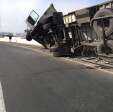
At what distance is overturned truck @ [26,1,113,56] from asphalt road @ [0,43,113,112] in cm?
202

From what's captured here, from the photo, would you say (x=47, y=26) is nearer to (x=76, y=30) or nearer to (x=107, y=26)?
(x=76, y=30)

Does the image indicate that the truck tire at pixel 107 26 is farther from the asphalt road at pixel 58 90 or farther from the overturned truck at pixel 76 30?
the asphalt road at pixel 58 90

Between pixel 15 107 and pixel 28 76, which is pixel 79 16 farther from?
pixel 15 107

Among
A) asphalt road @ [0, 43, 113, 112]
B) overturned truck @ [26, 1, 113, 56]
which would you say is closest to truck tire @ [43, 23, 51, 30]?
overturned truck @ [26, 1, 113, 56]

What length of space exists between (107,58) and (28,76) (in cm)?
376

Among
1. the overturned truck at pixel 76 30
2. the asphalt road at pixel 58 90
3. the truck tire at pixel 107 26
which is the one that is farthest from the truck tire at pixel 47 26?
the asphalt road at pixel 58 90

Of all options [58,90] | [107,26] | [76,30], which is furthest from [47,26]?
[58,90]

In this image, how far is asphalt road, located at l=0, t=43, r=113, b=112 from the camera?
927cm

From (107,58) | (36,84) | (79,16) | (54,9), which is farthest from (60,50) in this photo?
(36,84)

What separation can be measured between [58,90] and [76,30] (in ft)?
40.4

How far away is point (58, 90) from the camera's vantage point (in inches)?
452

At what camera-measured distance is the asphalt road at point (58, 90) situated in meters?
9.27

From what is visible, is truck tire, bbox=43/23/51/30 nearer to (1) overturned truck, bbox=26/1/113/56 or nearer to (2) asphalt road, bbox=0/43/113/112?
(1) overturned truck, bbox=26/1/113/56

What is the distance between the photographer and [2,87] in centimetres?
1258
